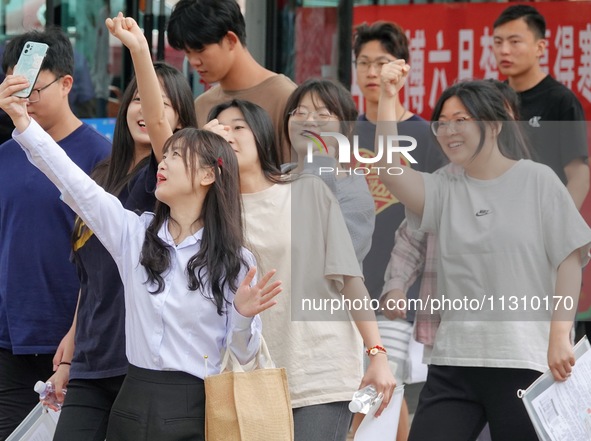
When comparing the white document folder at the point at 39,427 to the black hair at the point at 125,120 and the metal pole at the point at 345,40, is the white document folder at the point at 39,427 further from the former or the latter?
the metal pole at the point at 345,40

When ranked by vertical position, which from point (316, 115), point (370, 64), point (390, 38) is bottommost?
point (316, 115)

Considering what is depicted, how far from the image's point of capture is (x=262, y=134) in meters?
4.11

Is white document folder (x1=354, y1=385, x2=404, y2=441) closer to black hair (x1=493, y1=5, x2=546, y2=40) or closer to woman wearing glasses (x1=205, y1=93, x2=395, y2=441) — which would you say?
woman wearing glasses (x1=205, y1=93, x2=395, y2=441)

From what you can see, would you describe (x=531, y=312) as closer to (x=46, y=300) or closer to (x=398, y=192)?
(x=398, y=192)

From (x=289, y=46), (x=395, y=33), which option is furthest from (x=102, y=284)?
(x=289, y=46)

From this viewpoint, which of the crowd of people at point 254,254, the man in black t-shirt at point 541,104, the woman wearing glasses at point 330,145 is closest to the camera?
the crowd of people at point 254,254

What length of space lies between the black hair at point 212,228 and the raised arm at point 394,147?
1.98ft

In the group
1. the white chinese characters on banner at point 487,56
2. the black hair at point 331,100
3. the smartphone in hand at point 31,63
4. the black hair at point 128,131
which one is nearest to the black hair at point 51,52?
the black hair at point 128,131

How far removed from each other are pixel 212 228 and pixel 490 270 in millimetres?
1036

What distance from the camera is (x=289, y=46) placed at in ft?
26.5

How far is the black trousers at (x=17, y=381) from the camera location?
4395 millimetres

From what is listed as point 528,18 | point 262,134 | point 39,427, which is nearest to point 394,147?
point 262,134

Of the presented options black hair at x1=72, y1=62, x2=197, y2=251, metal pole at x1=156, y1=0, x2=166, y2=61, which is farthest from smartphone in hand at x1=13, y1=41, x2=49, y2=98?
metal pole at x1=156, y1=0, x2=166, y2=61

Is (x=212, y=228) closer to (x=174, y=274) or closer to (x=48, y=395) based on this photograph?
(x=174, y=274)
